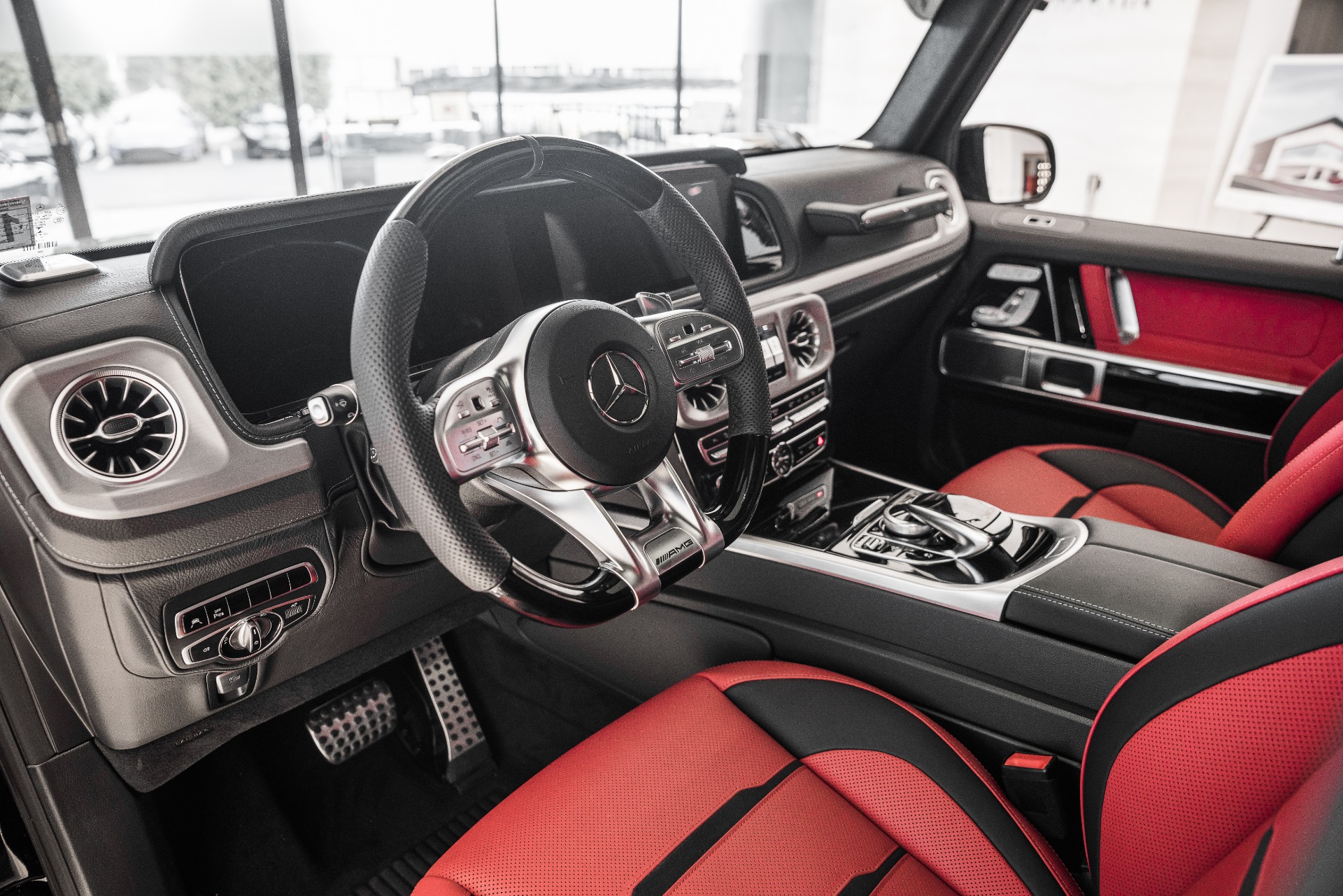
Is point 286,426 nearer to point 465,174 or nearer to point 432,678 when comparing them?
point 465,174

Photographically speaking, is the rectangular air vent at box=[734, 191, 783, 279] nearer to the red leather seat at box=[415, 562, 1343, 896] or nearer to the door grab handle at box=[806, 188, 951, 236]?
the door grab handle at box=[806, 188, 951, 236]

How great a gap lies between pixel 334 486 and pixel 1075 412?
65.9 inches

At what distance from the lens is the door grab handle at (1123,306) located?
6.62 feet

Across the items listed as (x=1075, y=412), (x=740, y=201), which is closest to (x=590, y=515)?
(x=740, y=201)

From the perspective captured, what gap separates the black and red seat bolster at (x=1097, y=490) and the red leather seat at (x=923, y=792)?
0.72m

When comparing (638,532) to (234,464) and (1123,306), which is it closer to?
(234,464)

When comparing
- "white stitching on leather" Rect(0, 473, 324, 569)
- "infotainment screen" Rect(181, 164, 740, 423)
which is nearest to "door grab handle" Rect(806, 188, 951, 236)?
"infotainment screen" Rect(181, 164, 740, 423)

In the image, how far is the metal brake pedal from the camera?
5.00 ft

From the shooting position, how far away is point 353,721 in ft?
5.09

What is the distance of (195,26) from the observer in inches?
299

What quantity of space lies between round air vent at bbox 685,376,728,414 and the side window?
3.10m

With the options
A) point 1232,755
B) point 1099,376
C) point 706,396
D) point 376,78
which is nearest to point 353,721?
point 706,396

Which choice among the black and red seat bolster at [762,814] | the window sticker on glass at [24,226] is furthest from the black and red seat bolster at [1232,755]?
the window sticker on glass at [24,226]

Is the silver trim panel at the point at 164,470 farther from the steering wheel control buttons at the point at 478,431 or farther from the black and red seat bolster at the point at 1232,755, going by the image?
the black and red seat bolster at the point at 1232,755
